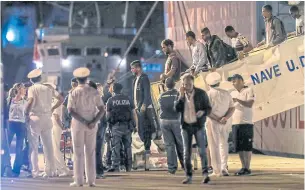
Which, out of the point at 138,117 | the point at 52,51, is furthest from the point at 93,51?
the point at 138,117

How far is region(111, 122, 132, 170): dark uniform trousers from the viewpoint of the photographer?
1551 cm

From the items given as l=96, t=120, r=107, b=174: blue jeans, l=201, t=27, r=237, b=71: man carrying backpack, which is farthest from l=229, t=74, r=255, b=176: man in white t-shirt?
l=96, t=120, r=107, b=174: blue jeans

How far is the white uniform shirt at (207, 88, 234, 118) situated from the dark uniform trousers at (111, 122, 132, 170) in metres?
2.08

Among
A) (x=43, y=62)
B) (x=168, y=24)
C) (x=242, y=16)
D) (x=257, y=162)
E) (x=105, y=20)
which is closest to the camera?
(x=257, y=162)

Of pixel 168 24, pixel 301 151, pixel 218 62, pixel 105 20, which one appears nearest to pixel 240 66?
pixel 218 62

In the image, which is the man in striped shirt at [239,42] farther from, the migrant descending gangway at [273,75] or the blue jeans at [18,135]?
the blue jeans at [18,135]

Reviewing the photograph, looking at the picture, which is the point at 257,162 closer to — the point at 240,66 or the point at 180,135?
the point at 240,66

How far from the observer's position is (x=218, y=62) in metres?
16.1

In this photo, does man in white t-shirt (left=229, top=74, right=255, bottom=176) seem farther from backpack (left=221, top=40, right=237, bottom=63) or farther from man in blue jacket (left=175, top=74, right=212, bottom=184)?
backpack (left=221, top=40, right=237, bottom=63)

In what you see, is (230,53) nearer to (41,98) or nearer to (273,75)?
(273,75)

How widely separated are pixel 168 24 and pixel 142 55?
2237 centimetres

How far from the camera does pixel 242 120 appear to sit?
14.6m

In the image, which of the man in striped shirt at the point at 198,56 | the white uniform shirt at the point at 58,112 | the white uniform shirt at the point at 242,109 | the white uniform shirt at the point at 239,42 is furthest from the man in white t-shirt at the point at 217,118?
the white uniform shirt at the point at 58,112

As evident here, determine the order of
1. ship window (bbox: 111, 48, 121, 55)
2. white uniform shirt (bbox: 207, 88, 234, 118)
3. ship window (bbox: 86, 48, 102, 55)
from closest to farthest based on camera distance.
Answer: white uniform shirt (bbox: 207, 88, 234, 118)
ship window (bbox: 86, 48, 102, 55)
ship window (bbox: 111, 48, 121, 55)
